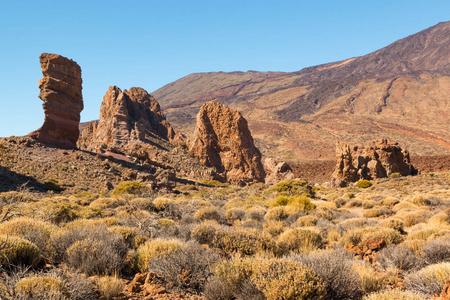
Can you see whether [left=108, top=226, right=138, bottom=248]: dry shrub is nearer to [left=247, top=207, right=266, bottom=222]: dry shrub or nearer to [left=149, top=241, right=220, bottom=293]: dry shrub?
[left=149, top=241, right=220, bottom=293]: dry shrub

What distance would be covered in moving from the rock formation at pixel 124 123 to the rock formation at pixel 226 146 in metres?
9.26

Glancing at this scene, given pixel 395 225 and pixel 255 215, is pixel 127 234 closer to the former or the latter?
pixel 255 215

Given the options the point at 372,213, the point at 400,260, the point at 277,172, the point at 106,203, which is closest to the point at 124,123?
the point at 277,172

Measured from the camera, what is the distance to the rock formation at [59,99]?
26.9 metres

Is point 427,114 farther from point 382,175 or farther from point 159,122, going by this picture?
point 159,122

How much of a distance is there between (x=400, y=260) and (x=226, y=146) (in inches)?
1268

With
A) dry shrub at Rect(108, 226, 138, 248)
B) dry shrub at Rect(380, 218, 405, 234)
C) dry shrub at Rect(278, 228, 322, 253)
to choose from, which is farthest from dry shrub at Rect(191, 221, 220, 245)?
dry shrub at Rect(380, 218, 405, 234)

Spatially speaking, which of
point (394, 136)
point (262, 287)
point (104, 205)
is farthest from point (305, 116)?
point (262, 287)

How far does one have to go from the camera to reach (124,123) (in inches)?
1672

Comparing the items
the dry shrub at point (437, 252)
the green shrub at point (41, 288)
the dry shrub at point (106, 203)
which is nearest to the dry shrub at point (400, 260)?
the dry shrub at point (437, 252)

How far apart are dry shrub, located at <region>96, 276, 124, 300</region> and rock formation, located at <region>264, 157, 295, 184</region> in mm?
29503

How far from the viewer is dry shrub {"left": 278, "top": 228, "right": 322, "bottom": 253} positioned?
7.15 metres

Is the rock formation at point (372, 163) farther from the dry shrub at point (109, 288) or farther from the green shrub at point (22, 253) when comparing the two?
the green shrub at point (22, 253)

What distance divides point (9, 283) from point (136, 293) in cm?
165
